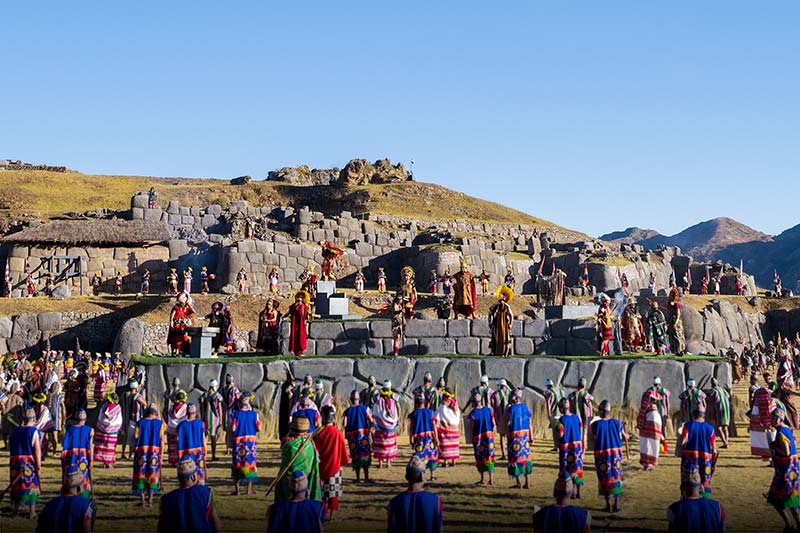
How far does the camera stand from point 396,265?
55.0 meters

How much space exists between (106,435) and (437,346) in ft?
30.1

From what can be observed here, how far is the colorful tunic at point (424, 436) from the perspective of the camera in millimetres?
13727

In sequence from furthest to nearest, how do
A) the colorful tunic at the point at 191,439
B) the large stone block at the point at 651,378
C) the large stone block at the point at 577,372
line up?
the large stone block at the point at 577,372 < the large stone block at the point at 651,378 < the colorful tunic at the point at 191,439

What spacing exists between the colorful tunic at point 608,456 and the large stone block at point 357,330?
10888 millimetres

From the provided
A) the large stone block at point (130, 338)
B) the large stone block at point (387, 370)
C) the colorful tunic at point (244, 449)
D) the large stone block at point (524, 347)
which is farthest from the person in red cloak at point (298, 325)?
the large stone block at point (130, 338)

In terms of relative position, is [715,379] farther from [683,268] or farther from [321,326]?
[683,268]

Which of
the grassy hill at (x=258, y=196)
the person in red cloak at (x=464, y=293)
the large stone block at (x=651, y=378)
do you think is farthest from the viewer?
the grassy hill at (x=258, y=196)

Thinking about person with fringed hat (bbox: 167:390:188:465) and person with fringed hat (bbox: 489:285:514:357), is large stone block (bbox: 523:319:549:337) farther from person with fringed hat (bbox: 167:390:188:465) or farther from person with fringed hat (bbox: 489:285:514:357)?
person with fringed hat (bbox: 167:390:188:465)

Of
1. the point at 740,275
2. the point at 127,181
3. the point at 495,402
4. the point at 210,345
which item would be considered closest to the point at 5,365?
the point at 210,345

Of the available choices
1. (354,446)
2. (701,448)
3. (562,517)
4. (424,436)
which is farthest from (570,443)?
(562,517)

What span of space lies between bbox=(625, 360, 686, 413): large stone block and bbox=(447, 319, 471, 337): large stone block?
4.67m

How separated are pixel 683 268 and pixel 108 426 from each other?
54.9 meters

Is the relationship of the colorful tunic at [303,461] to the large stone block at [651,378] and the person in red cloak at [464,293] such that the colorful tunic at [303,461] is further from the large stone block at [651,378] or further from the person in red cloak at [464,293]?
the person in red cloak at [464,293]

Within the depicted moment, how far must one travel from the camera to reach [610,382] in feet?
63.0
